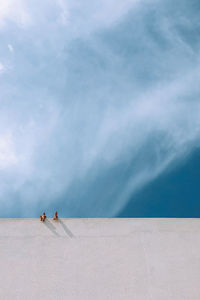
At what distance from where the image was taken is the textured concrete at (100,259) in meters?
6.70

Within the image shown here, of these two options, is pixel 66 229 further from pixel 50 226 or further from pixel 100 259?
pixel 100 259

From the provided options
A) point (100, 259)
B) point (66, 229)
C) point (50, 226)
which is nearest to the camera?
point (100, 259)

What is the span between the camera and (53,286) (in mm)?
6781

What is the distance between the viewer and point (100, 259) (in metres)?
7.31

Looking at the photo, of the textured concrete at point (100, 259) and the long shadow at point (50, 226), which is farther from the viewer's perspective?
the long shadow at point (50, 226)

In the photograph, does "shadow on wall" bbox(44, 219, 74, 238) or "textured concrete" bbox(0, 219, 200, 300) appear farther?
"shadow on wall" bbox(44, 219, 74, 238)

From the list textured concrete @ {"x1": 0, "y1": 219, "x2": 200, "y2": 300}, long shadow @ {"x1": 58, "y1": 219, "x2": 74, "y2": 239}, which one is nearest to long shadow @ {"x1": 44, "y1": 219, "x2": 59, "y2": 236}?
textured concrete @ {"x1": 0, "y1": 219, "x2": 200, "y2": 300}

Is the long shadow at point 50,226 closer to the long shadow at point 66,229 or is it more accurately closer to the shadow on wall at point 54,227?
the shadow on wall at point 54,227

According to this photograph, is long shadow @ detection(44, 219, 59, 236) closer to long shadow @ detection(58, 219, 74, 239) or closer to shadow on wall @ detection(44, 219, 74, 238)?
shadow on wall @ detection(44, 219, 74, 238)

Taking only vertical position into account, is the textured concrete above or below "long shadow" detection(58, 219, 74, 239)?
below

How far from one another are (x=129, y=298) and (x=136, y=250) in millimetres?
1247

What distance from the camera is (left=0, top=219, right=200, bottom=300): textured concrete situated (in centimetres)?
670

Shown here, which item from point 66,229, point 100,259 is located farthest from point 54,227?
point 100,259

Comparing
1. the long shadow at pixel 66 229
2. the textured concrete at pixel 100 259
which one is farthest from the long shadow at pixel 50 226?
the long shadow at pixel 66 229
